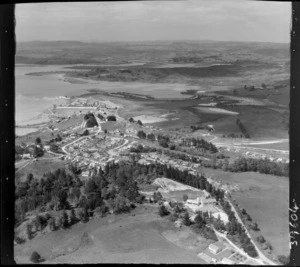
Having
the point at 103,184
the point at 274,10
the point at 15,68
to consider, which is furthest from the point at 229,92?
the point at 15,68

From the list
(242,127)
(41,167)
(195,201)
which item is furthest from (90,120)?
(242,127)

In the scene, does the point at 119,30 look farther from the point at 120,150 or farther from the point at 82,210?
the point at 82,210

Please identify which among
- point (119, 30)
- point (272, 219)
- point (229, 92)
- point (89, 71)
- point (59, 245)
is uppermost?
point (119, 30)

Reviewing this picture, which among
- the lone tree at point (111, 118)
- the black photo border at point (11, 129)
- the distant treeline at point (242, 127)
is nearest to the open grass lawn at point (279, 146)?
the black photo border at point (11, 129)

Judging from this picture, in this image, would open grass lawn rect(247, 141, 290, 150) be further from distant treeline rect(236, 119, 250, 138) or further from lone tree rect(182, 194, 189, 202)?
lone tree rect(182, 194, 189, 202)

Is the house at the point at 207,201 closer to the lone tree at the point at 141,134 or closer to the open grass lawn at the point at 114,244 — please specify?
the open grass lawn at the point at 114,244

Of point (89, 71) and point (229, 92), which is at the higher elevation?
point (89, 71)

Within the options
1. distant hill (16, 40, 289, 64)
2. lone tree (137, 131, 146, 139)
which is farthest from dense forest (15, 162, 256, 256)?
distant hill (16, 40, 289, 64)
